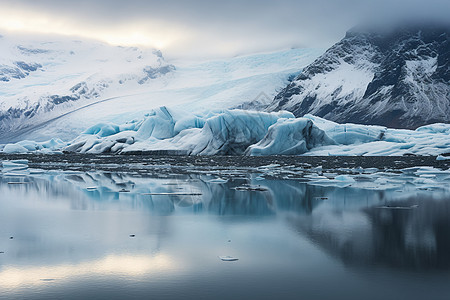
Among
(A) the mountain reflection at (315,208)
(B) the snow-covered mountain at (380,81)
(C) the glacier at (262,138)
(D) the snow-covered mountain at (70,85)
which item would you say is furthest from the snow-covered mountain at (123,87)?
(A) the mountain reflection at (315,208)

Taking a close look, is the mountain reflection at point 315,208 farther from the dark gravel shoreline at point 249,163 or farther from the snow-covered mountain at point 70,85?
the snow-covered mountain at point 70,85

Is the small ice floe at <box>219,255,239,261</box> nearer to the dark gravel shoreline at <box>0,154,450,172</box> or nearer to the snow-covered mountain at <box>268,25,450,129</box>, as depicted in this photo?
the dark gravel shoreline at <box>0,154,450,172</box>

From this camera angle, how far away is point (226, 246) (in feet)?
19.9

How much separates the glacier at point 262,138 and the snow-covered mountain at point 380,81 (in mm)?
62693

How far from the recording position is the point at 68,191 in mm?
12289

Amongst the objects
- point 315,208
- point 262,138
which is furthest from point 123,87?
point 315,208

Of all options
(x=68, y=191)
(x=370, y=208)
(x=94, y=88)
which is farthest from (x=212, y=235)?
(x=94, y=88)

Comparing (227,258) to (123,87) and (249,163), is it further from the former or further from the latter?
(123,87)

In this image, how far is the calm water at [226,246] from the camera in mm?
4395

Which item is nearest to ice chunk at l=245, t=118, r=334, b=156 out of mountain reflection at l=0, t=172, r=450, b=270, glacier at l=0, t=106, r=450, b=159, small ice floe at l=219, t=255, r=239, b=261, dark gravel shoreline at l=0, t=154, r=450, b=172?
glacier at l=0, t=106, r=450, b=159

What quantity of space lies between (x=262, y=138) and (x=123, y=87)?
9038 centimetres

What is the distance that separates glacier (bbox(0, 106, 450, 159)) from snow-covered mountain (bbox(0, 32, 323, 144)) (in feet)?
98.2

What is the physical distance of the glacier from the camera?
3105 centimetres

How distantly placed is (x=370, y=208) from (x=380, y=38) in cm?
12459
